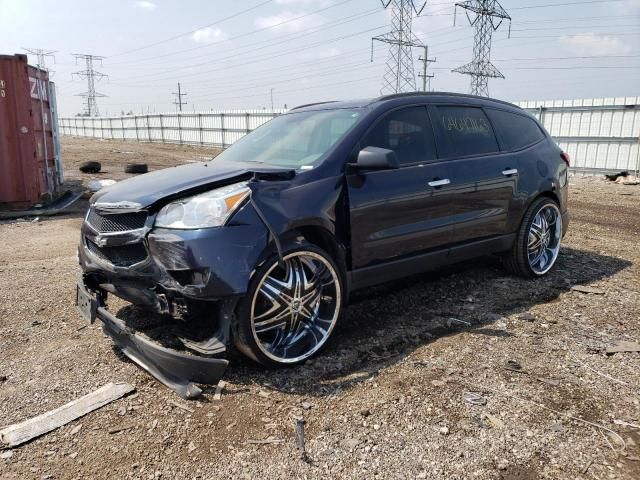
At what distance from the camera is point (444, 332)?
4020 mm

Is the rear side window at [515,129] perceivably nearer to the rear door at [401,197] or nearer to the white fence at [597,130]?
the rear door at [401,197]

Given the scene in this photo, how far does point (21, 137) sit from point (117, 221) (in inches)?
308

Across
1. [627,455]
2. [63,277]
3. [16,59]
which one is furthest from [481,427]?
[16,59]

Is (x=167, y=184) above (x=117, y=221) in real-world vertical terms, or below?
above

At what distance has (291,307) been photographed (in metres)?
3.37

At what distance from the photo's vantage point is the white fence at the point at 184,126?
3189 cm

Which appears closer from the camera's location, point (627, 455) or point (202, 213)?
point (627, 455)

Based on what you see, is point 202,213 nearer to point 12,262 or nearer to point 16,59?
point 12,262

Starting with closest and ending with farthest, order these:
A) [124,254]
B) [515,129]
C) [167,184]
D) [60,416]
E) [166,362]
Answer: [60,416] < [166,362] < [124,254] < [167,184] < [515,129]

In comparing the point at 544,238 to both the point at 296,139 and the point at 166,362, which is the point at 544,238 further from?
the point at 166,362

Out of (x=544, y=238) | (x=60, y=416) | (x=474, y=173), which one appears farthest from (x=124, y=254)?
(x=544, y=238)

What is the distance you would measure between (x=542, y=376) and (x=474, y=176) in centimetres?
196

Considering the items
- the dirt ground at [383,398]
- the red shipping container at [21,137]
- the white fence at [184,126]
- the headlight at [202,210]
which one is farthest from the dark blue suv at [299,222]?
the white fence at [184,126]

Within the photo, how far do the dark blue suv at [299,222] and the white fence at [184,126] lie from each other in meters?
19.2
